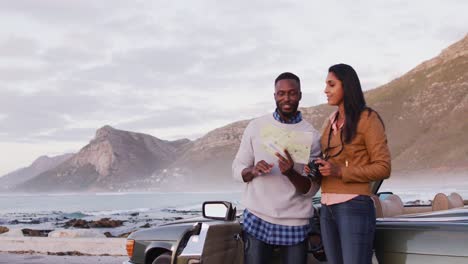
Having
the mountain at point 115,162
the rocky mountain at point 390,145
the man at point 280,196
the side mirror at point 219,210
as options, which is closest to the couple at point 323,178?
the man at point 280,196

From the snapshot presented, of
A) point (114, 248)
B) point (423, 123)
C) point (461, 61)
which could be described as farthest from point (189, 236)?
point (461, 61)

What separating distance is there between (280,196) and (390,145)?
11100 centimetres

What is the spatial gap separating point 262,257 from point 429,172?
104099 mm

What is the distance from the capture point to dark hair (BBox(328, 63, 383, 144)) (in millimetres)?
3250

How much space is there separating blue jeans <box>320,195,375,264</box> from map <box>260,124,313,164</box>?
0.35 m

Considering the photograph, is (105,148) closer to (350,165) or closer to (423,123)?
(423,123)

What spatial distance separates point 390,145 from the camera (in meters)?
112

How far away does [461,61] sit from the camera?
445ft

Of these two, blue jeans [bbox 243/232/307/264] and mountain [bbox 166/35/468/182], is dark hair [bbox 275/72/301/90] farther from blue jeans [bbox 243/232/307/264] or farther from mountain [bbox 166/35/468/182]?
mountain [bbox 166/35/468/182]

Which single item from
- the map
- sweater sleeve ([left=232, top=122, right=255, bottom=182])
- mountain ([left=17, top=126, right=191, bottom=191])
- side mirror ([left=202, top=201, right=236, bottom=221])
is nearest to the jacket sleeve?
the map

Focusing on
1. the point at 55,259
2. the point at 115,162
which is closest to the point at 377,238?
the point at 55,259

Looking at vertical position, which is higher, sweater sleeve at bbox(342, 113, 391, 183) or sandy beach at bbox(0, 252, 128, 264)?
sweater sleeve at bbox(342, 113, 391, 183)

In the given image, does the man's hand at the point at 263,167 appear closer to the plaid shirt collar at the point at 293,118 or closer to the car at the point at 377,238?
the plaid shirt collar at the point at 293,118

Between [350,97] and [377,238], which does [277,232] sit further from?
[350,97]
